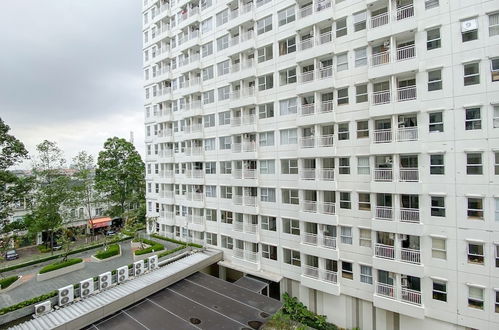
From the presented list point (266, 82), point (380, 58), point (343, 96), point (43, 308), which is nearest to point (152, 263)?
point (43, 308)

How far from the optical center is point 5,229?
2191 cm

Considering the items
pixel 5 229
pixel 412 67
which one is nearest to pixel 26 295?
pixel 5 229

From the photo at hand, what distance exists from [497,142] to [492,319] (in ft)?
29.9

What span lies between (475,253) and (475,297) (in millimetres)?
2354

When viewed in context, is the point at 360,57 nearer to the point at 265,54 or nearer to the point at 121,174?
the point at 265,54

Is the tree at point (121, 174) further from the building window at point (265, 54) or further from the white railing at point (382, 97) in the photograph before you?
the white railing at point (382, 97)

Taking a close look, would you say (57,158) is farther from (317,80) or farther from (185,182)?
(317,80)

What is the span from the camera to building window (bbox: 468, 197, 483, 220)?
525 inches

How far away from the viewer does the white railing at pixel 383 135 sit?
15.7 metres

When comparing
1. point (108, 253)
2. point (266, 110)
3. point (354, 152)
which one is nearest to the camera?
point (354, 152)

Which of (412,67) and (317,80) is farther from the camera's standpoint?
(317,80)

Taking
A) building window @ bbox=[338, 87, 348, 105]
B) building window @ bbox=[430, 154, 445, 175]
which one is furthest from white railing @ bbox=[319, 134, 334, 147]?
building window @ bbox=[430, 154, 445, 175]

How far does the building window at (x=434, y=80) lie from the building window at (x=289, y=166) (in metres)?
9.75

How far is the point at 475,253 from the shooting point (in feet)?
44.2
